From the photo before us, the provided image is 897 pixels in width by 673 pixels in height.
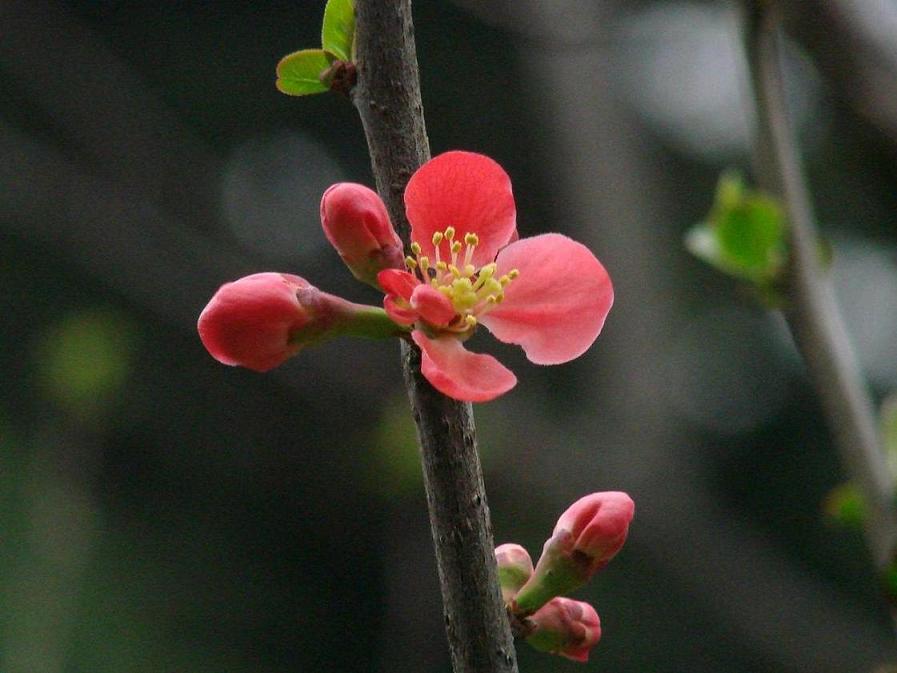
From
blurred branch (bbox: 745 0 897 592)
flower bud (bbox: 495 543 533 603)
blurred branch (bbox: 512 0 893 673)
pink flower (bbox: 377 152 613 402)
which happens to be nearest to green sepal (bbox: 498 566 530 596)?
flower bud (bbox: 495 543 533 603)

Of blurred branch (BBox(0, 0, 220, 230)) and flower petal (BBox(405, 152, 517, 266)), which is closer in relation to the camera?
flower petal (BBox(405, 152, 517, 266))

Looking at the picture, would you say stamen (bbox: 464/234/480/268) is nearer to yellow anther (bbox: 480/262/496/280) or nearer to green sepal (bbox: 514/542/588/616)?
yellow anther (bbox: 480/262/496/280)

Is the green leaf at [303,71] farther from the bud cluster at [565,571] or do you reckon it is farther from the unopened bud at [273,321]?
the bud cluster at [565,571]

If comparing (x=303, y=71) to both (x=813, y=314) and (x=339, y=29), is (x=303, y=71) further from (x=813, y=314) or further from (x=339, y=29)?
(x=813, y=314)

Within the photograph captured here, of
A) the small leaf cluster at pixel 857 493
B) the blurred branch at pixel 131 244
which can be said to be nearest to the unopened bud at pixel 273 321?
the small leaf cluster at pixel 857 493

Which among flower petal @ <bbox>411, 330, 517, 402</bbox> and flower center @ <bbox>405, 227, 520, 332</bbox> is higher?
flower center @ <bbox>405, 227, 520, 332</bbox>

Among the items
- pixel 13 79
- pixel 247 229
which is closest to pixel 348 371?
pixel 247 229
